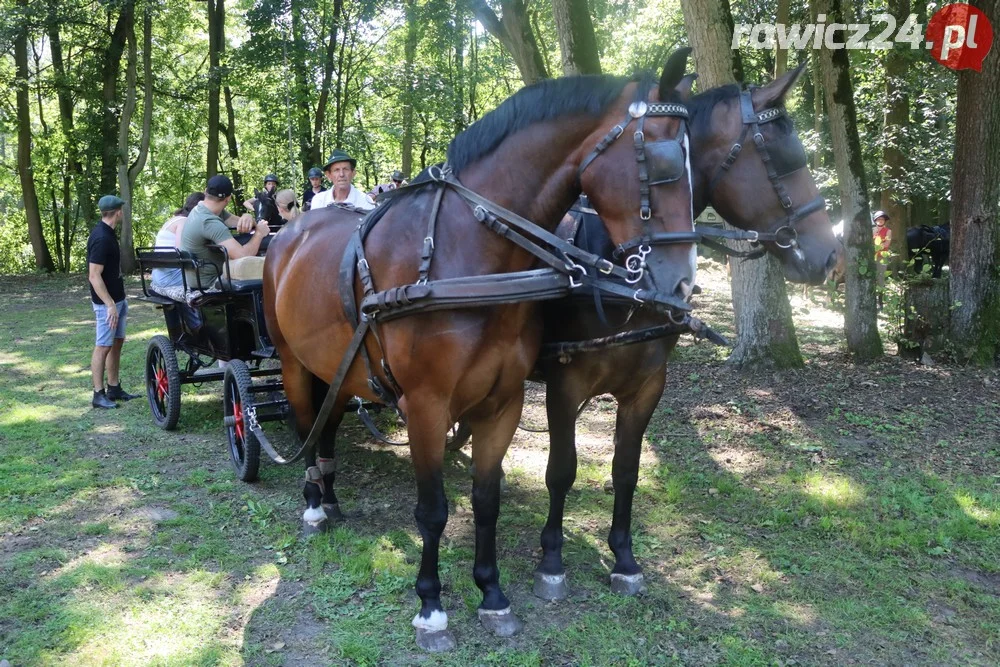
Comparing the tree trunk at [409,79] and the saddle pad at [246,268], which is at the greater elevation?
the tree trunk at [409,79]

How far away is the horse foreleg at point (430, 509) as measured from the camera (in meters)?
3.37

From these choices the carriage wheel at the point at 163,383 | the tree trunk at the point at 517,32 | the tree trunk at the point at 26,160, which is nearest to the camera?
the carriage wheel at the point at 163,383

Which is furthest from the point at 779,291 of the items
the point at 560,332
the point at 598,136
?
the point at 598,136

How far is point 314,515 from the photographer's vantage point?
4.71 m

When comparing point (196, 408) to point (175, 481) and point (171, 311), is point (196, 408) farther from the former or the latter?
point (175, 481)

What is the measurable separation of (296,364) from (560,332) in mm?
1962

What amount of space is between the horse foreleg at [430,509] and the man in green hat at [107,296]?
5363 millimetres

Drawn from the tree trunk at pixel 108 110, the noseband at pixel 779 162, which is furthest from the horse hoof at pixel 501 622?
the tree trunk at pixel 108 110

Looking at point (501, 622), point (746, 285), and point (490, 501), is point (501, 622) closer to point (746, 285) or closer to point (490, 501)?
point (490, 501)

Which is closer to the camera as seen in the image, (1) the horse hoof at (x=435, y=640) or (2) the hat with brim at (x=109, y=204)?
(1) the horse hoof at (x=435, y=640)

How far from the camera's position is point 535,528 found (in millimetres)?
4738

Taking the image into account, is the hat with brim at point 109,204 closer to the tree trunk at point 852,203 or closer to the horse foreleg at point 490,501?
the horse foreleg at point 490,501

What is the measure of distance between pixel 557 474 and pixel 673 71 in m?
2.11

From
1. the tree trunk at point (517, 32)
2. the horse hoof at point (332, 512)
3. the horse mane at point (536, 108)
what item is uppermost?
the tree trunk at point (517, 32)
